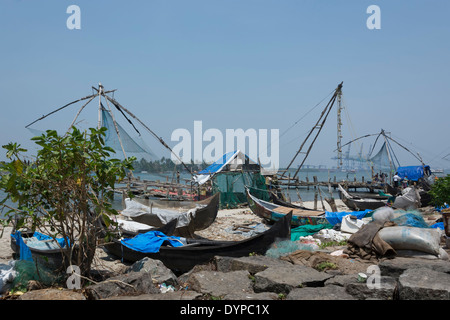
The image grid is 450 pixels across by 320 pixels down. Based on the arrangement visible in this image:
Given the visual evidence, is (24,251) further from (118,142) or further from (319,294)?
(118,142)

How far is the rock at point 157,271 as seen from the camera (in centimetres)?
525

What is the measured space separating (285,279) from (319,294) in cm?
59

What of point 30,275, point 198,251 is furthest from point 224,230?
point 30,275

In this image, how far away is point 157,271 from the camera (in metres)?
5.61

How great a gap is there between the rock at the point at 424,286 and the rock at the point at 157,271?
9.83 ft

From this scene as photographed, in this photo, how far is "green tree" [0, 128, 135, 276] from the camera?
189 inches

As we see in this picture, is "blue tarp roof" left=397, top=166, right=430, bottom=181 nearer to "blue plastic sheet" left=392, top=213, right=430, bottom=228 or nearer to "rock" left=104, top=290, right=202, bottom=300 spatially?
"blue plastic sheet" left=392, top=213, right=430, bottom=228

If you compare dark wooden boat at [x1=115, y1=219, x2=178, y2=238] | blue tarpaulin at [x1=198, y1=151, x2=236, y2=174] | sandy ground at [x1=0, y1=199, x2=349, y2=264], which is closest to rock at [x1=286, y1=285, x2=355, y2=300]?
dark wooden boat at [x1=115, y1=219, x2=178, y2=238]

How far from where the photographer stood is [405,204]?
496 inches

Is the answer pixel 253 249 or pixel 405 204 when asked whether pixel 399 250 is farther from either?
pixel 405 204

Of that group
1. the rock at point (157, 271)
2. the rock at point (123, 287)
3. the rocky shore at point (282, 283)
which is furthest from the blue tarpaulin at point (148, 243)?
the rock at point (123, 287)

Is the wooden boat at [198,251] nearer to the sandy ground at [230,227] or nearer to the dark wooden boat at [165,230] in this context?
the dark wooden boat at [165,230]

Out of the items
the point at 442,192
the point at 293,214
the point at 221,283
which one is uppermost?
the point at 442,192
